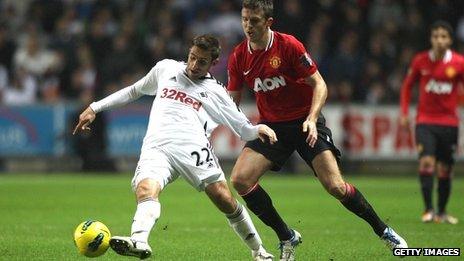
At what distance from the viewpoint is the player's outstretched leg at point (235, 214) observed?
8.53 meters

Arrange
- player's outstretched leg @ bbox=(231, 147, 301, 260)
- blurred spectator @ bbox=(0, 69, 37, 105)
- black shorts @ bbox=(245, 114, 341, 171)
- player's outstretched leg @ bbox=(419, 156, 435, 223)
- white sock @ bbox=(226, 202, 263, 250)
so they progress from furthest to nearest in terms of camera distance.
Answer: blurred spectator @ bbox=(0, 69, 37, 105) < player's outstretched leg @ bbox=(419, 156, 435, 223) < black shorts @ bbox=(245, 114, 341, 171) < player's outstretched leg @ bbox=(231, 147, 301, 260) < white sock @ bbox=(226, 202, 263, 250)

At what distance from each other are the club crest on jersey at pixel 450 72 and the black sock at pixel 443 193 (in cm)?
134

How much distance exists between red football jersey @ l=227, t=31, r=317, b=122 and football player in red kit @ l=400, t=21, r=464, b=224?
403cm

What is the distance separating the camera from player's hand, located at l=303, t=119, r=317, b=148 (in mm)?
8500

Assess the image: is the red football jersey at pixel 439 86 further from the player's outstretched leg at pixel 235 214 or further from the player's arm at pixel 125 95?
the player's arm at pixel 125 95

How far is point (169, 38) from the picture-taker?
22.0m

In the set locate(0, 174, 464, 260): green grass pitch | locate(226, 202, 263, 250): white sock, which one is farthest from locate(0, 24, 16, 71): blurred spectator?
locate(226, 202, 263, 250): white sock

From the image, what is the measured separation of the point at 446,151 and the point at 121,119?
939cm

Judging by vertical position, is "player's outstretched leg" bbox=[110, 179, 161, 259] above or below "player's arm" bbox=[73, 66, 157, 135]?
below

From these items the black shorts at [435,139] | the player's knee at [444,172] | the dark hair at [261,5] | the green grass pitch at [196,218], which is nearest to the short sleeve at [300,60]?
the dark hair at [261,5]

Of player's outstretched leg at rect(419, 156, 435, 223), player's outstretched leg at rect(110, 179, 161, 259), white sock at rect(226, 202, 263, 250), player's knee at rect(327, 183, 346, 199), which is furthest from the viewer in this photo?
player's outstretched leg at rect(419, 156, 435, 223)

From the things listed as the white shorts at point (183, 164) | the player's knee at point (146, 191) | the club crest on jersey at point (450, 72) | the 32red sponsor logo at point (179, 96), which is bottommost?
the player's knee at point (146, 191)

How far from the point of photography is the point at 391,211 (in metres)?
14.1

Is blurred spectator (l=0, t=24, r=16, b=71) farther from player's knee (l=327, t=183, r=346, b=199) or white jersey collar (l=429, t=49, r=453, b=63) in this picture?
player's knee (l=327, t=183, r=346, b=199)
